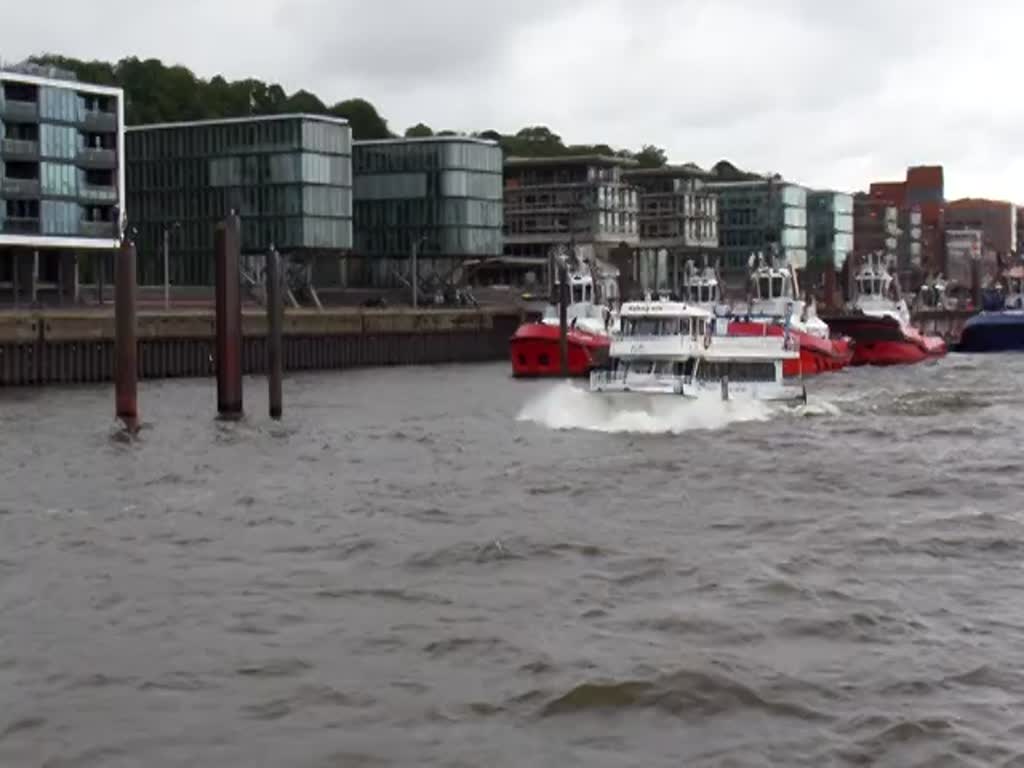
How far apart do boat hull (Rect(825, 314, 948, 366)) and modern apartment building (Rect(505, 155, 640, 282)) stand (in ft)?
214

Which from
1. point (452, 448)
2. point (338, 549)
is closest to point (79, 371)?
point (452, 448)

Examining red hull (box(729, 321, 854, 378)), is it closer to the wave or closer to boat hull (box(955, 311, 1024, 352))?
boat hull (box(955, 311, 1024, 352))

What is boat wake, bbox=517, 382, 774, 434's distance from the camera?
4791cm

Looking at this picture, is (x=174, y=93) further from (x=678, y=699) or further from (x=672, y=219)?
(x=678, y=699)

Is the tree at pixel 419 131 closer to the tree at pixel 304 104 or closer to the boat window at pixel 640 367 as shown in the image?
the tree at pixel 304 104

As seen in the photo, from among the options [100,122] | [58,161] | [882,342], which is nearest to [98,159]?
[100,122]

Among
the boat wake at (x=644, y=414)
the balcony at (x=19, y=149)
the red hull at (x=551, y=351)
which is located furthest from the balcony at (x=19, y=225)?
the boat wake at (x=644, y=414)

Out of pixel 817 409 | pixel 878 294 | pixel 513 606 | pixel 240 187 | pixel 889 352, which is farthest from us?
pixel 240 187

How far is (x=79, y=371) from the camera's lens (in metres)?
77.9

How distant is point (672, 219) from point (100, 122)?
90.2 metres

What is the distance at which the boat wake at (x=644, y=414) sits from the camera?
47.9 meters

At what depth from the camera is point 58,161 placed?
103 m

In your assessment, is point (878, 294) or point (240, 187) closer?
Answer: point (878, 294)

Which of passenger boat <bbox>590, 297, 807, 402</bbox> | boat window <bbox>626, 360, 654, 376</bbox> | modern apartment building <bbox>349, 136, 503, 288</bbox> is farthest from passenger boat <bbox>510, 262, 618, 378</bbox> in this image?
modern apartment building <bbox>349, 136, 503, 288</bbox>
